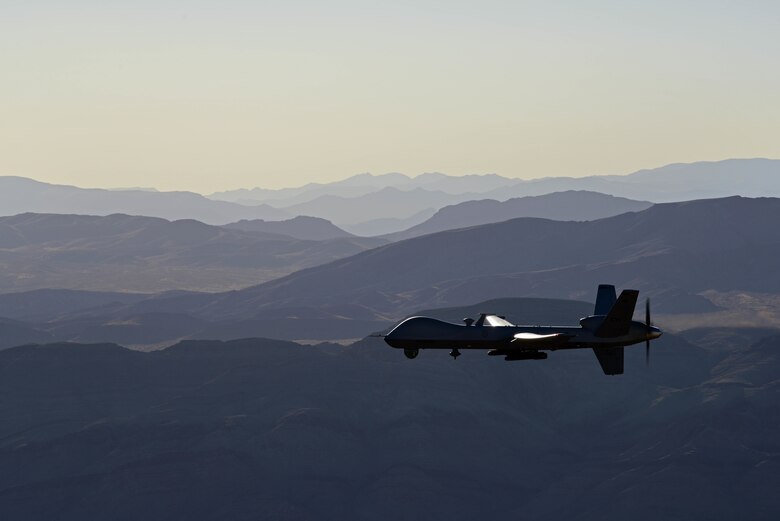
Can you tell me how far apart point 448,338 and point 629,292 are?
53.7ft

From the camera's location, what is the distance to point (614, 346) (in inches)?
4535

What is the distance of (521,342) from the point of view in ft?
363

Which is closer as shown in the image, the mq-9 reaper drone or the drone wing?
the drone wing

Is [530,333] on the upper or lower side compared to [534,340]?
upper

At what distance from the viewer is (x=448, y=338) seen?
115 metres

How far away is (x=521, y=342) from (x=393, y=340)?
11380mm

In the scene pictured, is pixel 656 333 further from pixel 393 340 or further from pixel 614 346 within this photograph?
pixel 393 340

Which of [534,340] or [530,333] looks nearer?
[534,340]

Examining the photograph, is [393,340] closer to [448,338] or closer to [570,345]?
[448,338]

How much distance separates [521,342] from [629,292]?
10.2 m

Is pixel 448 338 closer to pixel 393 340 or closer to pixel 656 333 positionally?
pixel 393 340

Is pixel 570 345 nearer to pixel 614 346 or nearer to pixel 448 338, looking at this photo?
pixel 614 346

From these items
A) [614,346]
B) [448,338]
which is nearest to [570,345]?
[614,346]

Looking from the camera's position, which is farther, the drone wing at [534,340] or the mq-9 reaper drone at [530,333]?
the mq-9 reaper drone at [530,333]
